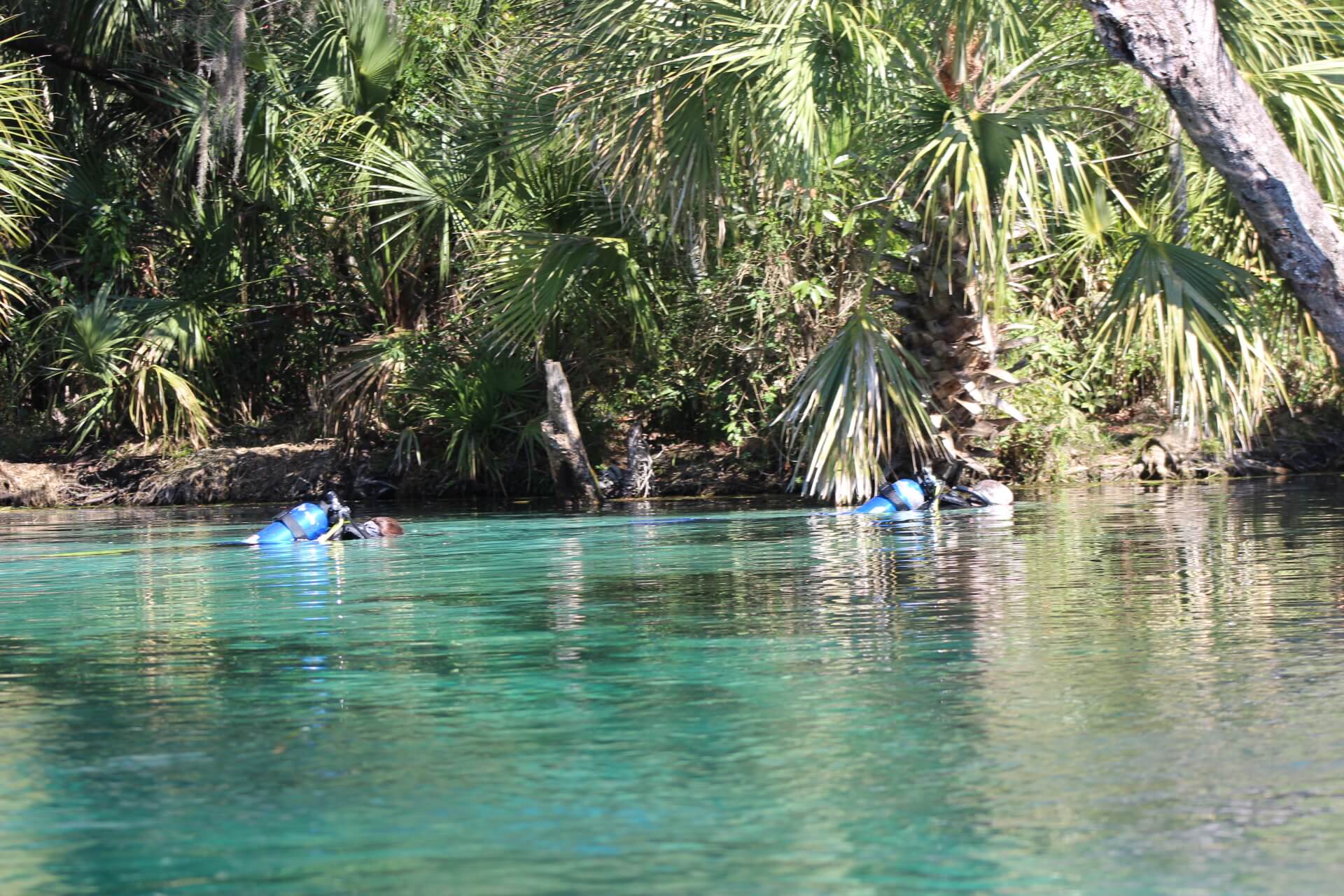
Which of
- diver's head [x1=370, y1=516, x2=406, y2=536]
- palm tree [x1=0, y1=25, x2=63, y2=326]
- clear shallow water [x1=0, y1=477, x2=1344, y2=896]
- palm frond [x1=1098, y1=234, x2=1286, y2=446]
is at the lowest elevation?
clear shallow water [x1=0, y1=477, x2=1344, y2=896]

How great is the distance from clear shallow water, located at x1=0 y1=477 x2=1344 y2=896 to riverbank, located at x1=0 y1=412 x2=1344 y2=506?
23.1 ft

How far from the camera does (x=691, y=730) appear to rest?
414 centimetres

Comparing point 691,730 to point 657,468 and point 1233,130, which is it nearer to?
point 1233,130

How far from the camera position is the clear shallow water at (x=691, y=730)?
3053mm

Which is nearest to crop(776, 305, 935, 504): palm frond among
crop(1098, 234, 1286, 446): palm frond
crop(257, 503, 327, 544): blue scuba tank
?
crop(1098, 234, 1286, 446): palm frond

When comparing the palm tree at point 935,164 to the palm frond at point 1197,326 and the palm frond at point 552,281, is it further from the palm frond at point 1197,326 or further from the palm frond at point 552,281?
the palm frond at point 552,281

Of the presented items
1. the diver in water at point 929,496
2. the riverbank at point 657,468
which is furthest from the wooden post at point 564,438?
the diver in water at point 929,496

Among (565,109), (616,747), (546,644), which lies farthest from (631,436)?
(616,747)

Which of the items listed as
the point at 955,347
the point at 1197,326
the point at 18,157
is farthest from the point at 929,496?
the point at 18,157

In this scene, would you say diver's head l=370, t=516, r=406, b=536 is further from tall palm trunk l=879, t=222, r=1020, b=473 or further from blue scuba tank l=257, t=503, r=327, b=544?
tall palm trunk l=879, t=222, r=1020, b=473

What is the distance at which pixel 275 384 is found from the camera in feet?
63.6

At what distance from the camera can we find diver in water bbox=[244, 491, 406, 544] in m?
10.4

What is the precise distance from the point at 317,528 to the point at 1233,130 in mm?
6251

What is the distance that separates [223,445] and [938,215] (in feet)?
28.8
